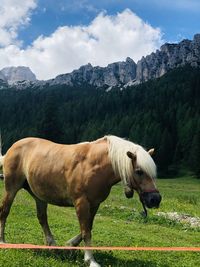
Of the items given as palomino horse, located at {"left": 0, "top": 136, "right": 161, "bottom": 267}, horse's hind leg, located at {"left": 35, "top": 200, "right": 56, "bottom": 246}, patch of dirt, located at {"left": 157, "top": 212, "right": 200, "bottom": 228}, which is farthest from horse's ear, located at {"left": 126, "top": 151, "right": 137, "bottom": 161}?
patch of dirt, located at {"left": 157, "top": 212, "right": 200, "bottom": 228}

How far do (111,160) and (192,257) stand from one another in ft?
13.9

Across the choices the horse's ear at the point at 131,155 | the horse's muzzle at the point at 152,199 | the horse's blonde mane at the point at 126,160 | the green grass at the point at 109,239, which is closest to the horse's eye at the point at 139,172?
the horse's blonde mane at the point at 126,160

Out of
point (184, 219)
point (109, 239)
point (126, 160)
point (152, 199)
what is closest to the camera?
point (152, 199)

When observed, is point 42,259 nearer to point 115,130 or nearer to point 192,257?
point 192,257

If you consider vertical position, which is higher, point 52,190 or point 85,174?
point 85,174

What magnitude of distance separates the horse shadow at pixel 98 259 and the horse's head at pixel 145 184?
185 centimetres

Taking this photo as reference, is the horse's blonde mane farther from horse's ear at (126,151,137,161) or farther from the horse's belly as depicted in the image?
the horse's belly

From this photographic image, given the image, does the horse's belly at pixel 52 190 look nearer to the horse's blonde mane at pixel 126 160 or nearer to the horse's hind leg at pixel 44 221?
the horse's hind leg at pixel 44 221

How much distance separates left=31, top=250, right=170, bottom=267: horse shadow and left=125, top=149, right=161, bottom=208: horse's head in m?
1.85

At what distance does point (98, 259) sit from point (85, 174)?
2.27 m

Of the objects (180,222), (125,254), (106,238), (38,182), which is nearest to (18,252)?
(38,182)

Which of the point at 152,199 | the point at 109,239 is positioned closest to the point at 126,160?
the point at 152,199

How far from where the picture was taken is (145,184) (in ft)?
30.9

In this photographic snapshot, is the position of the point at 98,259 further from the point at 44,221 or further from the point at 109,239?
the point at 109,239
